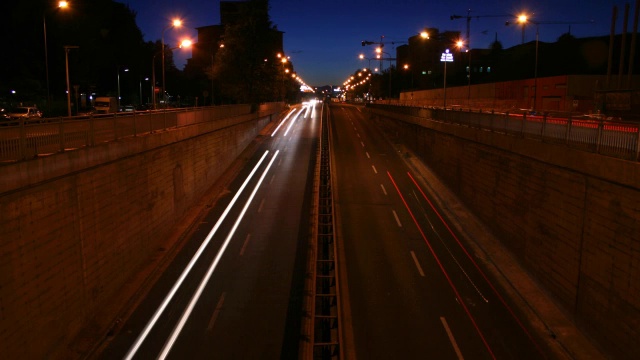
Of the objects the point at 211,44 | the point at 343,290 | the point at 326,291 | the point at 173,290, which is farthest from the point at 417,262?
the point at 211,44

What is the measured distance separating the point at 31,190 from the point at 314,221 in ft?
45.9

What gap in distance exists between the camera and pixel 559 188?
16891 mm

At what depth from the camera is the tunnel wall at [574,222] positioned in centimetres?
1279

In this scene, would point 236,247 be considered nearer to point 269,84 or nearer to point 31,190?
point 31,190

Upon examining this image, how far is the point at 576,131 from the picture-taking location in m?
16.3

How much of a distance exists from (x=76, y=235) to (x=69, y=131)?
2943 mm

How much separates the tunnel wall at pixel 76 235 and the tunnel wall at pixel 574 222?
13595 millimetres

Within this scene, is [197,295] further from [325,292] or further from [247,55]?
[247,55]

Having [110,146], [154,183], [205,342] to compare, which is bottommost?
[205,342]

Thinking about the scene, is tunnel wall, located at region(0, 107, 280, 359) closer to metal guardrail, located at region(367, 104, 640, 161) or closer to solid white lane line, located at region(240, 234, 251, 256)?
solid white lane line, located at region(240, 234, 251, 256)

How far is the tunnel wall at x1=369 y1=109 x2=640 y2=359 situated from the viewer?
1279 cm

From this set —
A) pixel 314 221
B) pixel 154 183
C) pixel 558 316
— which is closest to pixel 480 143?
pixel 314 221

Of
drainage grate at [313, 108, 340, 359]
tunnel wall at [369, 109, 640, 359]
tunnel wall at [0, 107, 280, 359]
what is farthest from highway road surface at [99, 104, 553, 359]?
tunnel wall at [369, 109, 640, 359]

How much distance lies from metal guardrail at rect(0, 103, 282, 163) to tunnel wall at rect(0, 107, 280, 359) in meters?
0.36
